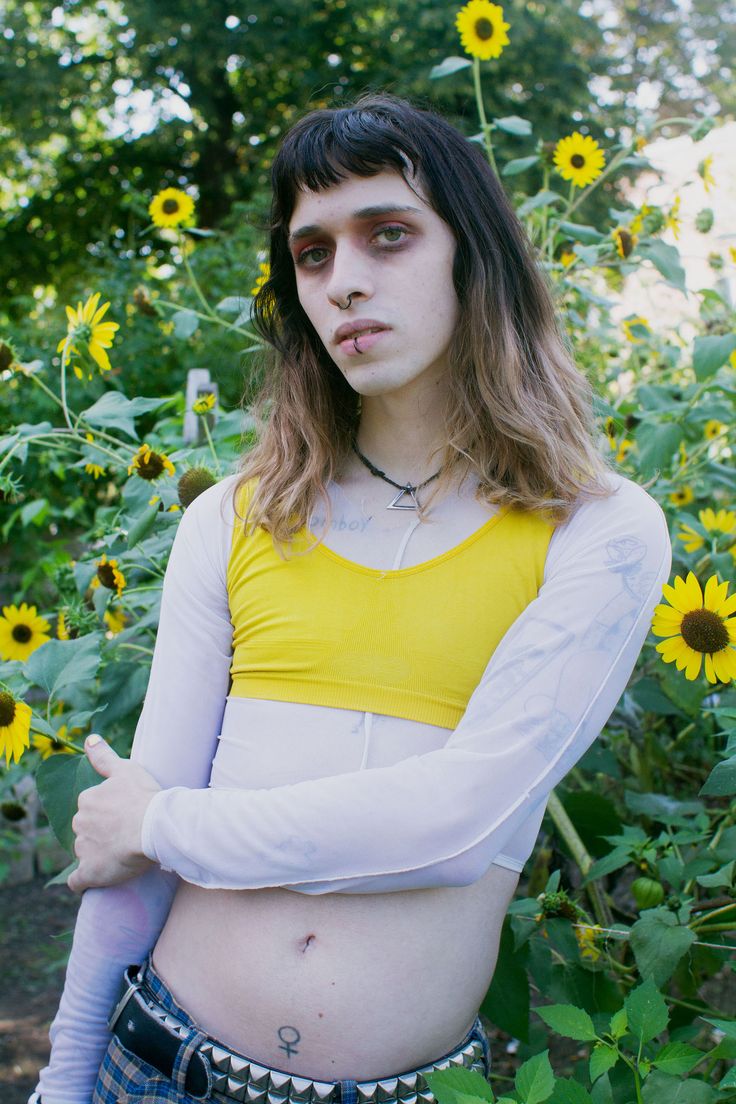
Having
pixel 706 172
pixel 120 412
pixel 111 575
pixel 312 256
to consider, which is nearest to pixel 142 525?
pixel 111 575

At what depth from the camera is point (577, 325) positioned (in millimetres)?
2436

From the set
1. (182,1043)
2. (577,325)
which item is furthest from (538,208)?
(182,1043)

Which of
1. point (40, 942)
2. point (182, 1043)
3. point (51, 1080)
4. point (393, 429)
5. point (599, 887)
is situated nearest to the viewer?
point (182, 1043)

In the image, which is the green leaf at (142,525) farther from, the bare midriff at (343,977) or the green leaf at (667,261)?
the green leaf at (667,261)

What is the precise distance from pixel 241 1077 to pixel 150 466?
1.01 metres

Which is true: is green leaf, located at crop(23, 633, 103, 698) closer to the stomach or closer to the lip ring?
the stomach

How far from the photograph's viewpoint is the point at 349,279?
127 cm

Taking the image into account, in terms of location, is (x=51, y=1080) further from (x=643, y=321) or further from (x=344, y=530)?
(x=643, y=321)

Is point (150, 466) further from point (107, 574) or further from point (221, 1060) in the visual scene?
→ point (221, 1060)

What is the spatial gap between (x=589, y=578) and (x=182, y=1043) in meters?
0.68

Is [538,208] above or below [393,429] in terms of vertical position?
above

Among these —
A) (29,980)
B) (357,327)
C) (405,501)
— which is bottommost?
(29,980)

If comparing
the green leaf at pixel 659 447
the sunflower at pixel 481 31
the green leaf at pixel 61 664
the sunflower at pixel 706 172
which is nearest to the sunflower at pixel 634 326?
the sunflower at pixel 706 172

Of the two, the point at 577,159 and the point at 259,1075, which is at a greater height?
the point at 577,159
